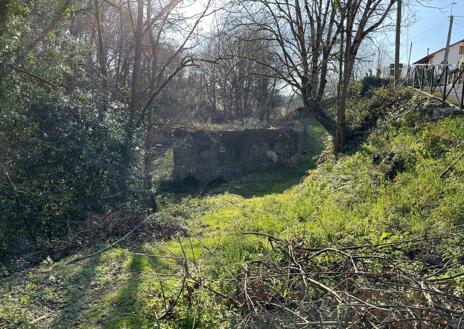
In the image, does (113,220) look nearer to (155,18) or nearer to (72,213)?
(72,213)

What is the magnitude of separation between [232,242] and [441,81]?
27.6 ft

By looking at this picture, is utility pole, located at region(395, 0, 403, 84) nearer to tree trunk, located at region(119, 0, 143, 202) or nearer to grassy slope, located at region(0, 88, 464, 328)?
grassy slope, located at region(0, 88, 464, 328)

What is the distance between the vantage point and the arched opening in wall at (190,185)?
1938 cm

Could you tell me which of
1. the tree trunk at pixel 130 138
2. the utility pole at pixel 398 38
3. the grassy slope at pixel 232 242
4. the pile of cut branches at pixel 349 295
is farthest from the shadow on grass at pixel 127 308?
the utility pole at pixel 398 38

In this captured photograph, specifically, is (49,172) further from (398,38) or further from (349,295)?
(398,38)

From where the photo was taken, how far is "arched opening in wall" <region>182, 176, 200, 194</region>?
19.4 metres

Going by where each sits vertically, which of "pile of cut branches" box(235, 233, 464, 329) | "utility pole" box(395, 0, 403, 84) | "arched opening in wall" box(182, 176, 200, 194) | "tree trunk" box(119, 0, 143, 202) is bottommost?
"arched opening in wall" box(182, 176, 200, 194)

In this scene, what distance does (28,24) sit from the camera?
25.4 ft

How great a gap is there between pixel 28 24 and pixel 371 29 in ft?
32.1

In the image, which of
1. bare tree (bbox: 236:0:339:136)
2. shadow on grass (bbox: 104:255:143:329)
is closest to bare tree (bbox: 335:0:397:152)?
bare tree (bbox: 236:0:339:136)

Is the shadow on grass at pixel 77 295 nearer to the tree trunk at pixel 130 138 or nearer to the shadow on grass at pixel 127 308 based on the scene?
the shadow on grass at pixel 127 308

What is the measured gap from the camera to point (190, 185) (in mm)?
19859

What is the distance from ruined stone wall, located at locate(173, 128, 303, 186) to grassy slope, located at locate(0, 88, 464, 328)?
Answer: 9.41 metres

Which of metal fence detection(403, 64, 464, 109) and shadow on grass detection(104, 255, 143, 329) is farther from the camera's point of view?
metal fence detection(403, 64, 464, 109)
